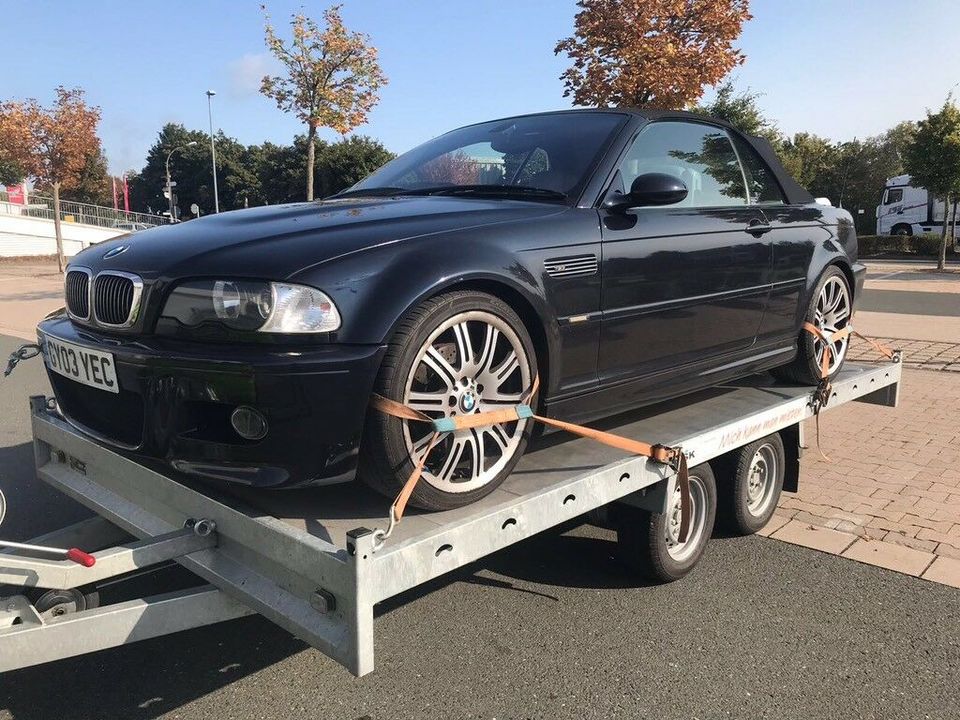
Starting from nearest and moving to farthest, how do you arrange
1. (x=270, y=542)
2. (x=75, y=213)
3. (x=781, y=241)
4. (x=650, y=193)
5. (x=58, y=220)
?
(x=270, y=542) → (x=650, y=193) → (x=781, y=241) → (x=58, y=220) → (x=75, y=213)

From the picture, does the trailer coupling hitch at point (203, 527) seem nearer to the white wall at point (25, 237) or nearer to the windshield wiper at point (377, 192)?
the windshield wiper at point (377, 192)

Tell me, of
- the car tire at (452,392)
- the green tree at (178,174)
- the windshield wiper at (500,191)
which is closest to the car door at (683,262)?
the windshield wiper at (500,191)

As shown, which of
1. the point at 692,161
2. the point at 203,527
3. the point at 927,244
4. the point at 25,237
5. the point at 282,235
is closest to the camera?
the point at 203,527

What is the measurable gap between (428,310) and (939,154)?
2507cm

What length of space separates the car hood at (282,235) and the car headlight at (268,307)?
4 centimetres

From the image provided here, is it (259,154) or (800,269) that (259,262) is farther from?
(259,154)

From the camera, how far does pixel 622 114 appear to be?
3494mm

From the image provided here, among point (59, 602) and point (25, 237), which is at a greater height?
point (25, 237)

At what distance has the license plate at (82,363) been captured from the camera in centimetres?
247

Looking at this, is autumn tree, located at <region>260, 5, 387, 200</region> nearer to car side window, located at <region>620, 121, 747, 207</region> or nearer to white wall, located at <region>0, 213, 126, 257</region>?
car side window, located at <region>620, 121, 747, 207</region>

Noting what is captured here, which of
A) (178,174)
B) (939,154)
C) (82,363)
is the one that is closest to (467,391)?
(82,363)

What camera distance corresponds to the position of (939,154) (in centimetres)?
2266

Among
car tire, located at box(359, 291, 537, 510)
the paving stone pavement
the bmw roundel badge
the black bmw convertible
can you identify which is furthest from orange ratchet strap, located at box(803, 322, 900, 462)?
the bmw roundel badge

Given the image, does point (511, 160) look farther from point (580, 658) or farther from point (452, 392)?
point (580, 658)
